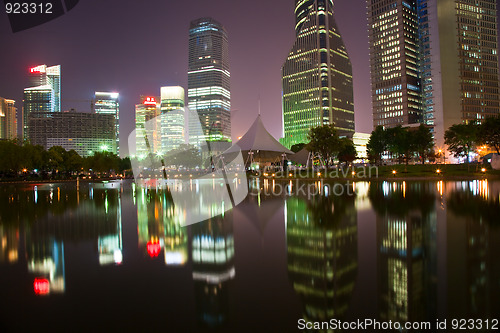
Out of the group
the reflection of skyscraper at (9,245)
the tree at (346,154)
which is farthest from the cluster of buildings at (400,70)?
the reflection of skyscraper at (9,245)

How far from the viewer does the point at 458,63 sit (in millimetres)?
121125

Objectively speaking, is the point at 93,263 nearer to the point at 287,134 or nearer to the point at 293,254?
the point at 293,254

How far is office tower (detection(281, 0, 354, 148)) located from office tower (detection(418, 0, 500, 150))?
1940 inches

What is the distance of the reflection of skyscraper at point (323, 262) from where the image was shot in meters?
4.65

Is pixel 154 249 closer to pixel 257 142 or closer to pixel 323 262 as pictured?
pixel 323 262

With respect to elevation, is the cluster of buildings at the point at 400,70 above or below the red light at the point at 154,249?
above

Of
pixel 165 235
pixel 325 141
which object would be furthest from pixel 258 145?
pixel 165 235

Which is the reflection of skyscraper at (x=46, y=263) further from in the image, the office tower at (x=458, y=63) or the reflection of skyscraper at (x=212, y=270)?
the office tower at (x=458, y=63)

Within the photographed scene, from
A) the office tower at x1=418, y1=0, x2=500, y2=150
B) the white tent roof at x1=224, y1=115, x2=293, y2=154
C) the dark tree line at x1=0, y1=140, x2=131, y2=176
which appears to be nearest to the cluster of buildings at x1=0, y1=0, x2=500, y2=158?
the office tower at x1=418, y1=0, x2=500, y2=150

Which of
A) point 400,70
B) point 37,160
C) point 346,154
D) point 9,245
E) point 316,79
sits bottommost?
point 9,245

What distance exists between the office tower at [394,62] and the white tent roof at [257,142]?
365ft

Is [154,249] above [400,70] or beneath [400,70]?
beneath

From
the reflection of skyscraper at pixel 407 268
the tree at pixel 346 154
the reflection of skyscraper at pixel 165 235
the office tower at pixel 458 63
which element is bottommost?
the reflection of skyscraper at pixel 407 268

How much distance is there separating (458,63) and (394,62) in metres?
31.2
